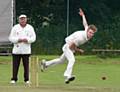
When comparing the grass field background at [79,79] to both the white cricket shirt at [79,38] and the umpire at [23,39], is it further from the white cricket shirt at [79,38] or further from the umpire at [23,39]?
the white cricket shirt at [79,38]

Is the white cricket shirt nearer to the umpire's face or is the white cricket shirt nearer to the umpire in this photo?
the umpire

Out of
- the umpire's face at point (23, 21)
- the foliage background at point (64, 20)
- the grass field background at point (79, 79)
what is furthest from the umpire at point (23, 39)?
the foliage background at point (64, 20)

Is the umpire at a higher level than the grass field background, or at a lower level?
higher

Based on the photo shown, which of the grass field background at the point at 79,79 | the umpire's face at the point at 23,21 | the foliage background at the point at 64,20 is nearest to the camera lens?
the grass field background at the point at 79,79

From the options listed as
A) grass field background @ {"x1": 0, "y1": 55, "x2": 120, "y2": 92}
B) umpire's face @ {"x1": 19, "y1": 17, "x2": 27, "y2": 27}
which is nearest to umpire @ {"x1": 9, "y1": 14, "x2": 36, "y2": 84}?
umpire's face @ {"x1": 19, "y1": 17, "x2": 27, "y2": 27}

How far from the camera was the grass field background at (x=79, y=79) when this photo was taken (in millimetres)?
14422

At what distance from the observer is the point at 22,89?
555 inches

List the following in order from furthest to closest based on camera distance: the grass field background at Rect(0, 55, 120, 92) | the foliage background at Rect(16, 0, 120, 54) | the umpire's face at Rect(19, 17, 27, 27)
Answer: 1. the foliage background at Rect(16, 0, 120, 54)
2. the umpire's face at Rect(19, 17, 27, 27)
3. the grass field background at Rect(0, 55, 120, 92)

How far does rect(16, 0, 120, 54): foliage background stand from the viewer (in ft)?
104

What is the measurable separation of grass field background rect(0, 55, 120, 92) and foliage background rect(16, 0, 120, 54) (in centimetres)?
257

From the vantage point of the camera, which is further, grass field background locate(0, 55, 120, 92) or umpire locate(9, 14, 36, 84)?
umpire locate(9, 14, 36, 84)

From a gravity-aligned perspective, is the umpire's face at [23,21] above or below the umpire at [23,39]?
above

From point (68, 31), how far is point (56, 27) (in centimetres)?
127

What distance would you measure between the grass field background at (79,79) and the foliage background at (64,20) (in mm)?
2567
